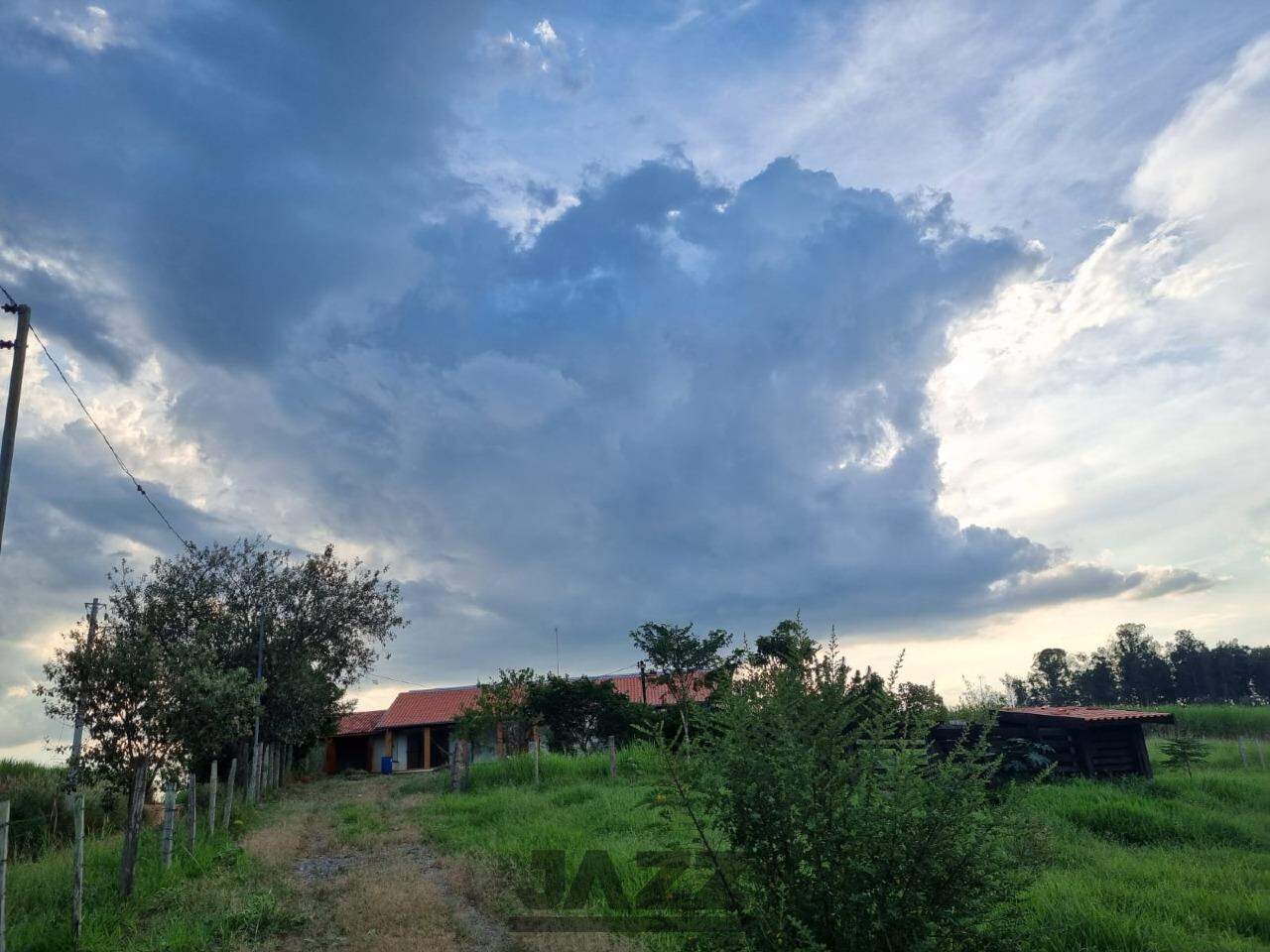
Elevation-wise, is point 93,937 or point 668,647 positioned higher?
point 668,647

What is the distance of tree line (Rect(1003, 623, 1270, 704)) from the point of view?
75.4 m

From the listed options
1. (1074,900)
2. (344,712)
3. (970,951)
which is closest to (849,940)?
(970,951)

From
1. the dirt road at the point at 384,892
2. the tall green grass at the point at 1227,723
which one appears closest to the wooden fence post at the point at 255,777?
the dirt road at the point at 384,892

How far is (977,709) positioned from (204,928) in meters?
9.35

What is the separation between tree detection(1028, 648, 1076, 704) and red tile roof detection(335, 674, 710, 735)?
5435 cm

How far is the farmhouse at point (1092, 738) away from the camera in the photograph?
22.2m

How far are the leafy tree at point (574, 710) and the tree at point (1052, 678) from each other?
63666 mm

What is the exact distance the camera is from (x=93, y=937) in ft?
30.6

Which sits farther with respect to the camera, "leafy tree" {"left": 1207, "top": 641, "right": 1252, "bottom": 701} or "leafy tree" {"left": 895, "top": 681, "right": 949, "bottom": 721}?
"leafy tree" {"left": 1207, "top": 641, "right": 1252, "bottom": 701}

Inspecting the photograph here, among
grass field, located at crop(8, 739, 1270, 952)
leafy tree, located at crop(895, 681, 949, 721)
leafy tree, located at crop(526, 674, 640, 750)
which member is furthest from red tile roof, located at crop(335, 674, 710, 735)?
leafy tree, located at crop(895, 681, 949, 721)

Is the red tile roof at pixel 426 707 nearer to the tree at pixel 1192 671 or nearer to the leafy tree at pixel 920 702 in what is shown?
the leafy tree at pixel 920 702

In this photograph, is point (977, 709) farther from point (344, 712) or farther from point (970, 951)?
point (344, 712)

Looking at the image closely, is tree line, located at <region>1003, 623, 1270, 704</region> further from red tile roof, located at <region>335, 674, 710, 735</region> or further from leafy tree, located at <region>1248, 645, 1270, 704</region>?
red tile roof, located at <region>335, 674, 710, 735</region>

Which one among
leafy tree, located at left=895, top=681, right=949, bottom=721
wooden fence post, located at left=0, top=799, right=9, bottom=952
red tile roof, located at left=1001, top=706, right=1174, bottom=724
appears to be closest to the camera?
leafy tree, located at left=895, top=681, right=949, bottom=721
